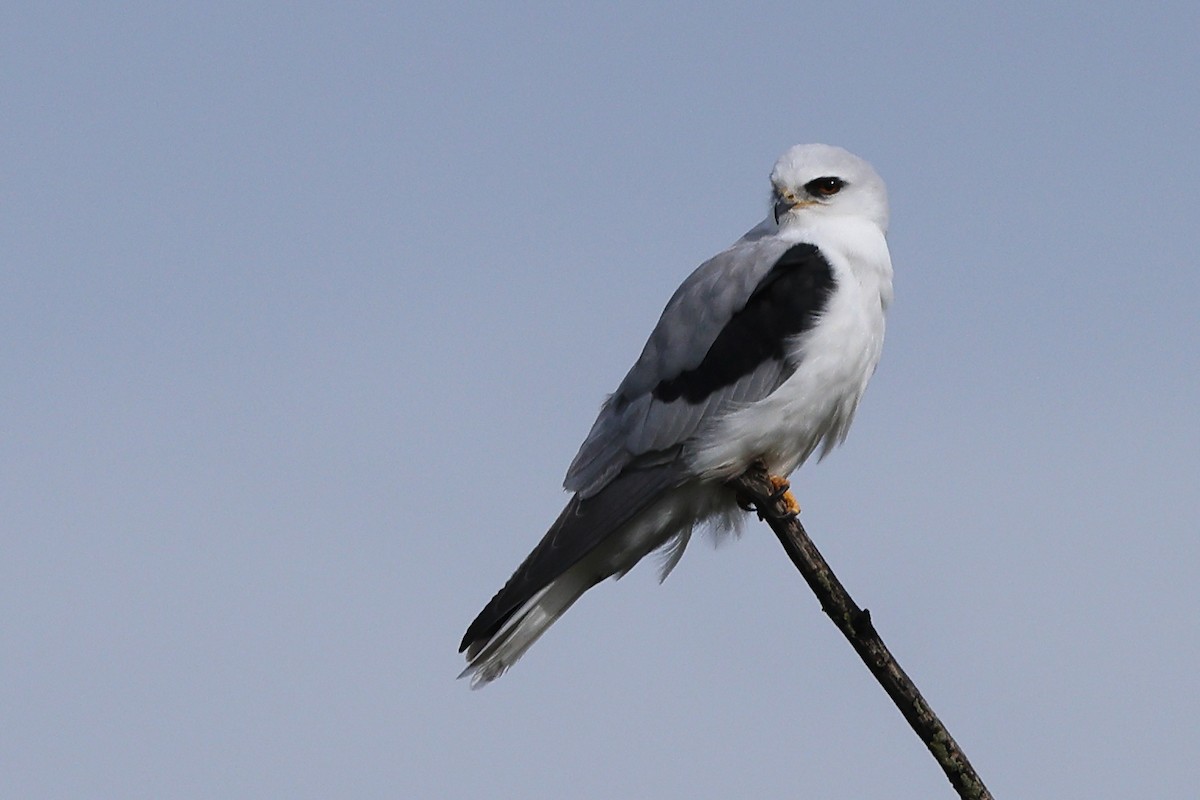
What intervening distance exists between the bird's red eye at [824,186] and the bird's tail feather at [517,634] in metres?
1.86

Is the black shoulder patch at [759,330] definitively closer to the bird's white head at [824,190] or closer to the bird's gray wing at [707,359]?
the bird's gray wing at [707,359]

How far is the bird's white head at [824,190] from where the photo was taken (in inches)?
255

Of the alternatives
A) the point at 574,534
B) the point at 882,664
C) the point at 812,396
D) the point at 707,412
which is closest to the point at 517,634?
the point at 574,534

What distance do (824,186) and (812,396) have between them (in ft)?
3.69

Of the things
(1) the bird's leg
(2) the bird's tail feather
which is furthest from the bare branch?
(2) the bird's tail feather

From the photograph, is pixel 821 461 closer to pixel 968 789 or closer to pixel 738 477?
pixel 738 477

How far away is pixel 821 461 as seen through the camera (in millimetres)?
6246

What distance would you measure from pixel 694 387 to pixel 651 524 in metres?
0.53

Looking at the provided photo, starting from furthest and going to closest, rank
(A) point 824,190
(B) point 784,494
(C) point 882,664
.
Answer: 1. (A) point 824,190
2. (B) point 784,494
3. (C) point 882,664

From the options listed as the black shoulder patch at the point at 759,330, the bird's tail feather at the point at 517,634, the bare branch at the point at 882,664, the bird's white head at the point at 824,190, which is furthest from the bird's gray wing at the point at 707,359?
the bare branch at the point at 882,664

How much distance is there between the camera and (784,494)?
557cm

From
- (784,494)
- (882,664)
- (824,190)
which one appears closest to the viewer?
(882,664)

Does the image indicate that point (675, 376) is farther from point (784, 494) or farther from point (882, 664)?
point (882, 664)

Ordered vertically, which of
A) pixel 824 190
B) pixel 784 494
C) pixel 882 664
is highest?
pixel 824 190
